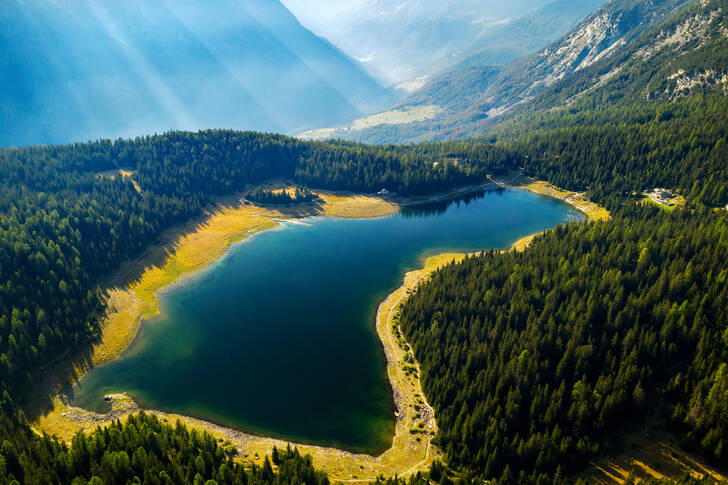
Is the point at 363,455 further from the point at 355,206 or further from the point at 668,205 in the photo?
the point at 668,205

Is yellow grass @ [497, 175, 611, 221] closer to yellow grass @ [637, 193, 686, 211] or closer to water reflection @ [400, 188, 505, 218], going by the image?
yellow grass @ [637, 193, 686, 211]

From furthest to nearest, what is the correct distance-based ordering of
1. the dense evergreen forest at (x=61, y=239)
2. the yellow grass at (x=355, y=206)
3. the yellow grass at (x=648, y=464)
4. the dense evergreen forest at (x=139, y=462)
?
1. the yellow grass at (x=355, y=206)
2. the dense evergreen forest at (x=61, y=239)
3. the yellow grass at (x=648, y=464)
4. the dense evergreen forest at (x=139, y=462)

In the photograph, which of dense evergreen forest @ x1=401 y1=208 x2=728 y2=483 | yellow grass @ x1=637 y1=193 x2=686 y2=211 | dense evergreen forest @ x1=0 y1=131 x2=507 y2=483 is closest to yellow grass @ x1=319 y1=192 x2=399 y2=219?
dense evergreen forest @ x1=0 y1=131 x2=507 y2=483

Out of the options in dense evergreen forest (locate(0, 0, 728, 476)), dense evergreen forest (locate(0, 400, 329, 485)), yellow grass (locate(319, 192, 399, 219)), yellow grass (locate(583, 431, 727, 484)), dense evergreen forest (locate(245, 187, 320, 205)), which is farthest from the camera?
dense evergreen forest (locate(245, 187, 320, 205))

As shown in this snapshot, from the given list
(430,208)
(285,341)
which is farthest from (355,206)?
(285,341)

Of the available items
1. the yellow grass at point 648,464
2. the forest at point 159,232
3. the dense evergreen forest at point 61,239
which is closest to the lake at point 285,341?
the forest at point 159,232

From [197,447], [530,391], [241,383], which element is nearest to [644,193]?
[530,391]

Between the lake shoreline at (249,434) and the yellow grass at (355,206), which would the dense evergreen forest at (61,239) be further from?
the yellow grass at (355,206)
